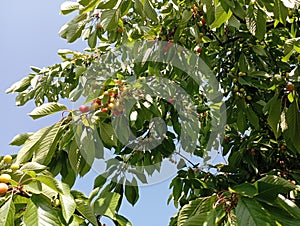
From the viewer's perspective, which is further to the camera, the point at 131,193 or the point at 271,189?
the point at 131,193

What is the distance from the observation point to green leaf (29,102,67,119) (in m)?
1.50

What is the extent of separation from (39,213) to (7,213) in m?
0.08

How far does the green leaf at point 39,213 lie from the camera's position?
0.97 m

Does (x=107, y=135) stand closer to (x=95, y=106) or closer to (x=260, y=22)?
(x=95, y=106)

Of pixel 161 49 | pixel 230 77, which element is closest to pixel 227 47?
pixel 230 77

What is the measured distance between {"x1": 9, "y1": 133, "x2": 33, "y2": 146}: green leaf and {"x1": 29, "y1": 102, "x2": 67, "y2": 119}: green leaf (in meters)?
0.10

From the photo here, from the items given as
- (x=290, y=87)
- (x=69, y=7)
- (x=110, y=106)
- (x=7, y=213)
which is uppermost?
(x=69, y=7)

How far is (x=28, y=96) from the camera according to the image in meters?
2.96

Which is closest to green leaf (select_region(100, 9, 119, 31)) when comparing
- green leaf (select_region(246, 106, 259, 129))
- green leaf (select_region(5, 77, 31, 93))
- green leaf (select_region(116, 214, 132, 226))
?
green leaf (select_region(116, 214, 132, 226))

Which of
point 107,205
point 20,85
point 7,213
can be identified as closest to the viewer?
point 7,213

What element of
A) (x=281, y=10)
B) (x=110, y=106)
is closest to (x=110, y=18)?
(x=110, y=106)

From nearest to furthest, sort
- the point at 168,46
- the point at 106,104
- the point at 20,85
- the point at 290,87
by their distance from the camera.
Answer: the point at 106,104
the point at 290,87
the point at 168,46
the point at 20,85

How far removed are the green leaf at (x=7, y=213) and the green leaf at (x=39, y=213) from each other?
0.11 feet

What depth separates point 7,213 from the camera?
97 cm
